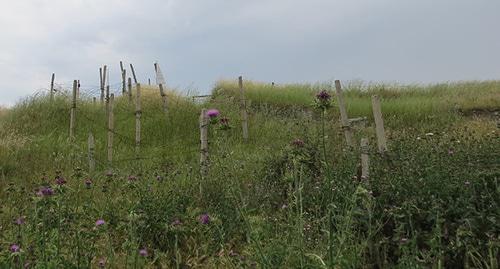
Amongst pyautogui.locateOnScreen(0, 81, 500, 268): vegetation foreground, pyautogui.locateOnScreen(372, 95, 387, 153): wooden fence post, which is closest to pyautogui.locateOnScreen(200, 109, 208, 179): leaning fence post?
pyautogui.locateOnScreen(0, 81, 500, 268): vegetation foreground

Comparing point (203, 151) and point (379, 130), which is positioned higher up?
point (379, 130)

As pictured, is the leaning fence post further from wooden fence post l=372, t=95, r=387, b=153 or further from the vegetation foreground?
wooden fence post l=372, t=95, r=387, b=153

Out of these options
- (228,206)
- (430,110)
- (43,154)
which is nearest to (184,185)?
(228,206)

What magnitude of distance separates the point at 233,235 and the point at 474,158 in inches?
116

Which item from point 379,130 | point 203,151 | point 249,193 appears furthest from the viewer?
point 203,151

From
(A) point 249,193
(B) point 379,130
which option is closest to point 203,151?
(A) point 249,193

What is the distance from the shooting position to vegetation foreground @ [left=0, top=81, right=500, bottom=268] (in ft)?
10.9

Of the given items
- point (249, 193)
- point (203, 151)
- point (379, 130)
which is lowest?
point (249, 193)

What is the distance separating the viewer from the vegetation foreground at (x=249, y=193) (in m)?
3.32

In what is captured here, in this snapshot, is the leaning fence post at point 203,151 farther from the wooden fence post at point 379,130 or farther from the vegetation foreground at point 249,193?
the wooden fence post at point 379,130

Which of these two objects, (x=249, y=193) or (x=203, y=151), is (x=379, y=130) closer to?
(x=249, y=193)

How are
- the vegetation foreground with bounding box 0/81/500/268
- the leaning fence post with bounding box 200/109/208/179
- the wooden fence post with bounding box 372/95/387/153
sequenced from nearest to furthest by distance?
the vegetation foreground with bounding box 0/81/500/268 < the leaning fence post with bounding box 200/109/208/179 < the wooden fence post with bounding box 372/95/387/153

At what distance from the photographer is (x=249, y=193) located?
6664mm

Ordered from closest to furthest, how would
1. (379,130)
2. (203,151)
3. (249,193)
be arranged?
(249,193) < (379,130) < (203,151)
